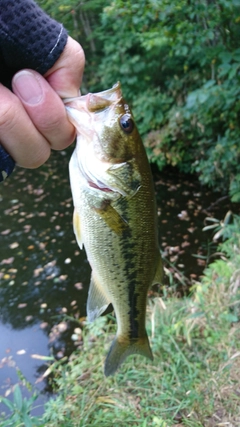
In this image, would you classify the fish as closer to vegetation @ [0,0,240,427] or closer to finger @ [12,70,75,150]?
finger @ [12,70,75,150]

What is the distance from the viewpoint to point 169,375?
305cm

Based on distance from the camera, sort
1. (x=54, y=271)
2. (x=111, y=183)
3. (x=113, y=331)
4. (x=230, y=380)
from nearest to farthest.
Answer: (x=111, y=183)
(x=230, y=380)
(x=113, y=331)
(x=54, y=271)

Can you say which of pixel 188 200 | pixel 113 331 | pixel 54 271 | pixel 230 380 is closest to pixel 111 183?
pixel 230 380

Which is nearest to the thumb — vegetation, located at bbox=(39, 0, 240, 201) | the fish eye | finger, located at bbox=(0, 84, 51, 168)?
finger, located at bbox=(0, 84, 51, 168)

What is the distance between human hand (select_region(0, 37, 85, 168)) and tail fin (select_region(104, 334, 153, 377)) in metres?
1.22

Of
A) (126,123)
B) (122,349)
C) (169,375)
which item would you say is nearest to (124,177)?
(126,123)

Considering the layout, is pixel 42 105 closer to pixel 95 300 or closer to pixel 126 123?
pixel 126 123

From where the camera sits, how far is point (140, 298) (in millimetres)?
1931

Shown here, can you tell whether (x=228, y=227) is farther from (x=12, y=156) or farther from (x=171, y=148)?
(x=12, y=156)

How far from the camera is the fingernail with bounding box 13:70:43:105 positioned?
3.79ft

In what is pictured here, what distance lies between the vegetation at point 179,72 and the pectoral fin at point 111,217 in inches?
117

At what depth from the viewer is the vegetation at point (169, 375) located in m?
2.73

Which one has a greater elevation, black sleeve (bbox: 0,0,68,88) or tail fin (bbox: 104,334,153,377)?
black sleeve (bbox: 0,0,68,88)

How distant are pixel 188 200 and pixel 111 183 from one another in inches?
213
